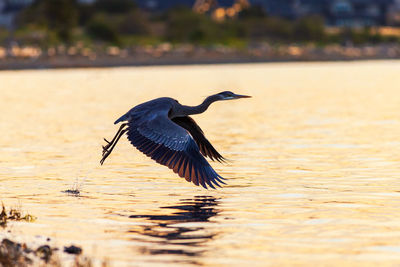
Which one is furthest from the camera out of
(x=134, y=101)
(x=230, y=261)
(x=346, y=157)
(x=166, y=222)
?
(x=134, y=101)

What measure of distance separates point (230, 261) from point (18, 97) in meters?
40.4

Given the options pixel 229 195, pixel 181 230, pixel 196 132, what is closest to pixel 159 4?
pixel 196 132

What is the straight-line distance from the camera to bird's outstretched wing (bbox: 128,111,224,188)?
1564 cm

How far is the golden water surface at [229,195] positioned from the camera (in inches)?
497

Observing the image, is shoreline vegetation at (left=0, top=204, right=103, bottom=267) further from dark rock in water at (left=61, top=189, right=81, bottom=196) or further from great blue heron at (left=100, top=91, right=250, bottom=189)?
dark rock in water at (left=61, top=189, right=81, bottom=196)

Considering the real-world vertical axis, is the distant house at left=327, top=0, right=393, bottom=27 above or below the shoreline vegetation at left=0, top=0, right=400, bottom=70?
above

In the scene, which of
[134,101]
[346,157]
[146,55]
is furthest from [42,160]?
[146,55]

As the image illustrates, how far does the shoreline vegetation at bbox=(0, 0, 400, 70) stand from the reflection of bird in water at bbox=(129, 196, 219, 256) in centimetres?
7723

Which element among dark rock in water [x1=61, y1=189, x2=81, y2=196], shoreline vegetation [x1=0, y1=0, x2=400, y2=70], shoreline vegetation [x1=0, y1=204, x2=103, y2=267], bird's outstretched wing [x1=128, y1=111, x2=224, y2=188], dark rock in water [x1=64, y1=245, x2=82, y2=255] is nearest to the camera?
shoreline vegetation [x1=0, y1=204, x2=103, y2=267]

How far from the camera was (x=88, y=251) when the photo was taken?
492 inches

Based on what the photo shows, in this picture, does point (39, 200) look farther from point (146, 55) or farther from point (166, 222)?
point (146, 55)

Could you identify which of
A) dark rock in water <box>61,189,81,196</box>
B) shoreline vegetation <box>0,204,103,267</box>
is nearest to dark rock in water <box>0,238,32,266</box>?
shoreline vegetation <box>0,204,103,267</box>

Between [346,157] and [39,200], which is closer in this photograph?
[39,200]

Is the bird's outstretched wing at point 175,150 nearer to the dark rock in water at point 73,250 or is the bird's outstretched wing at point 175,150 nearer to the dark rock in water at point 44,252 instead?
the dark rock in water at point 73,250
